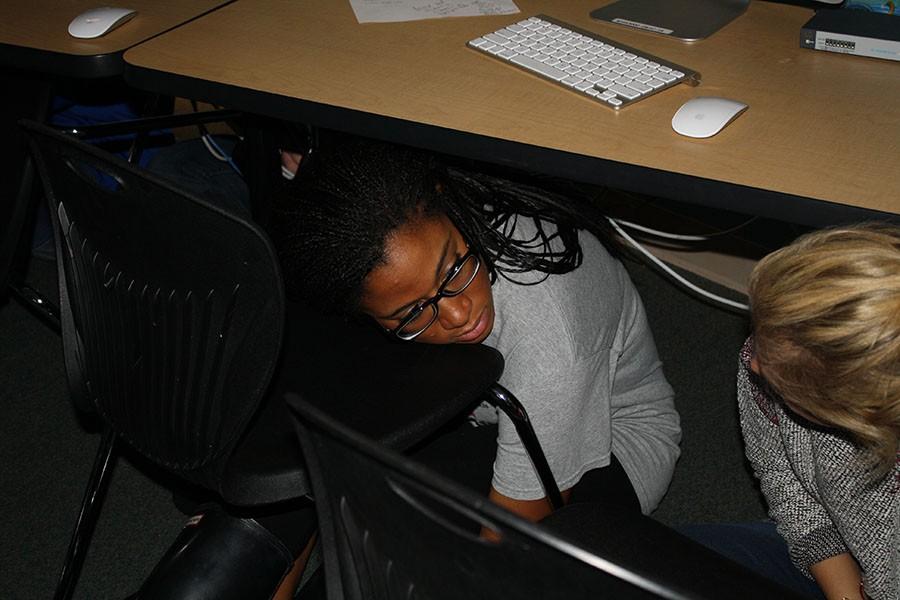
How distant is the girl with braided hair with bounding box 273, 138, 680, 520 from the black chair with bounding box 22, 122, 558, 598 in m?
0.06

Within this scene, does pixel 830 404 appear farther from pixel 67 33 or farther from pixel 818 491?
pixel 67 33

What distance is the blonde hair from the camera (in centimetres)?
83

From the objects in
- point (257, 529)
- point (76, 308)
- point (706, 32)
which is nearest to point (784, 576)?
point (257, 529)

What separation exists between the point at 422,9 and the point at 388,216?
0.62 metres

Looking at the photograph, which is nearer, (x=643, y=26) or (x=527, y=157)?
(x=527, y=157)

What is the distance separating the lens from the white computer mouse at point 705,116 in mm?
1211

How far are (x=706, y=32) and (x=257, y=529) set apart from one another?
957mm

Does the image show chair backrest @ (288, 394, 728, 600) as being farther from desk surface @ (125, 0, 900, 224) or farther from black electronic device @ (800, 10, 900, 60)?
black electronic device @ (800, 10, 900, 60)

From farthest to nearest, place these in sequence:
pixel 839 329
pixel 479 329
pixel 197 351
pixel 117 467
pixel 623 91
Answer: pixel 117 467 < pixel 623 91 < pixel 479 329 < pixel 197 351 < pixel 839 329

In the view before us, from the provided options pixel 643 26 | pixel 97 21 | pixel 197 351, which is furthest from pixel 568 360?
pixel 97 21

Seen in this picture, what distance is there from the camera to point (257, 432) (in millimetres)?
1217

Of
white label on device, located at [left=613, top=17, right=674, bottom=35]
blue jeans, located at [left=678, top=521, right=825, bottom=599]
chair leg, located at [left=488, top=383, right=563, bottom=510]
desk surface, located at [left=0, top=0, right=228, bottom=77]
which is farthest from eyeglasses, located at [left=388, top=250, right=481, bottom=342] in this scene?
desk surface, located at [left=0, top=0, right=228, bottom=77]

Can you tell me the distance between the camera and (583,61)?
4.54ft

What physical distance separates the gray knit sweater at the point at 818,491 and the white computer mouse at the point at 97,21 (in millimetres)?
1094
